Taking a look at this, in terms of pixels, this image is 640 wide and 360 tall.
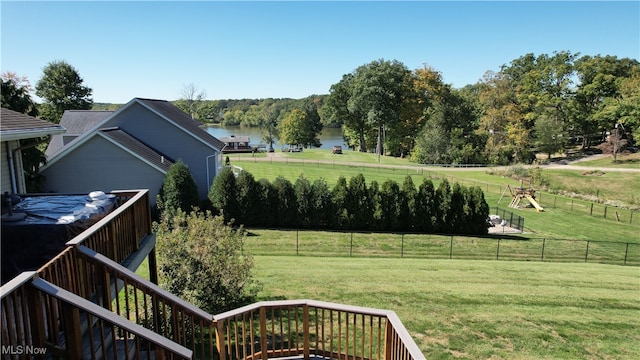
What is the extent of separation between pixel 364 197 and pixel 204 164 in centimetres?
963

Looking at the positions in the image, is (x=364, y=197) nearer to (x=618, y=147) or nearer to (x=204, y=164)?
(x=204, y=164)

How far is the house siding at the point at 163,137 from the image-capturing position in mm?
→ 22344

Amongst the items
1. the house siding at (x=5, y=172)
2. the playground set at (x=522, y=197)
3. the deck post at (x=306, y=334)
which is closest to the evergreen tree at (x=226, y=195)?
the house siding at (x=5, y=172)

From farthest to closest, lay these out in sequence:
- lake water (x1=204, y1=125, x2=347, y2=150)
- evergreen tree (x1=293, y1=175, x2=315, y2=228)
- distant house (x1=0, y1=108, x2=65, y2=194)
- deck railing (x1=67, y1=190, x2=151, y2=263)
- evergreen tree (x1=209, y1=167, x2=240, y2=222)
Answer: lake water (x1=204, y1=125, x2=347, y2=150), evergreen tree (x1=293, y1=175, x2=315, y2=228), evergreen tree (x1=209, y1=167, x2=240, y2=222), distant house (x1=0, y1=108, x2=65, y2=194), deck railing (x1=67, y1=190, x2=151, y2=263)

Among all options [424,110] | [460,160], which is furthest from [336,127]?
[460,160]

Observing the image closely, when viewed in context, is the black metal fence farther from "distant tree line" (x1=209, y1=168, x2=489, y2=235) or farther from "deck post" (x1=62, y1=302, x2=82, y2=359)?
"deck post" (x1=62, y1=302, x2=82, y2=359)

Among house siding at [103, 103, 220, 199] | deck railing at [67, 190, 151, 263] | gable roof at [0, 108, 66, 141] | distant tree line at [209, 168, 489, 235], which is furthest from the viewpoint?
house siding at [103, 103, 220, 199]

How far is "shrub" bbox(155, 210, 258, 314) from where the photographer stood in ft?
26.1

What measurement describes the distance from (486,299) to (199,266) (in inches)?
292

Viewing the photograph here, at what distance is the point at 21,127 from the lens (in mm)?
7578

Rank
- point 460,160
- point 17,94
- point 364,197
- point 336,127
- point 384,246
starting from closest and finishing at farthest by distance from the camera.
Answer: point 384,246, point 17,94, point 364,197, point 460,160, point 336,127

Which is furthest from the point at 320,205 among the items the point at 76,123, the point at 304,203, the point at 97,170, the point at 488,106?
the point at 488,106

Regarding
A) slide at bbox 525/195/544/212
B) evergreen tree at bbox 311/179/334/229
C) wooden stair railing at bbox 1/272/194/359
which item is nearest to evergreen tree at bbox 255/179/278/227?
evergreen tree at bbox 311/179/334/229

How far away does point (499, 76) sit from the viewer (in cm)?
5844
